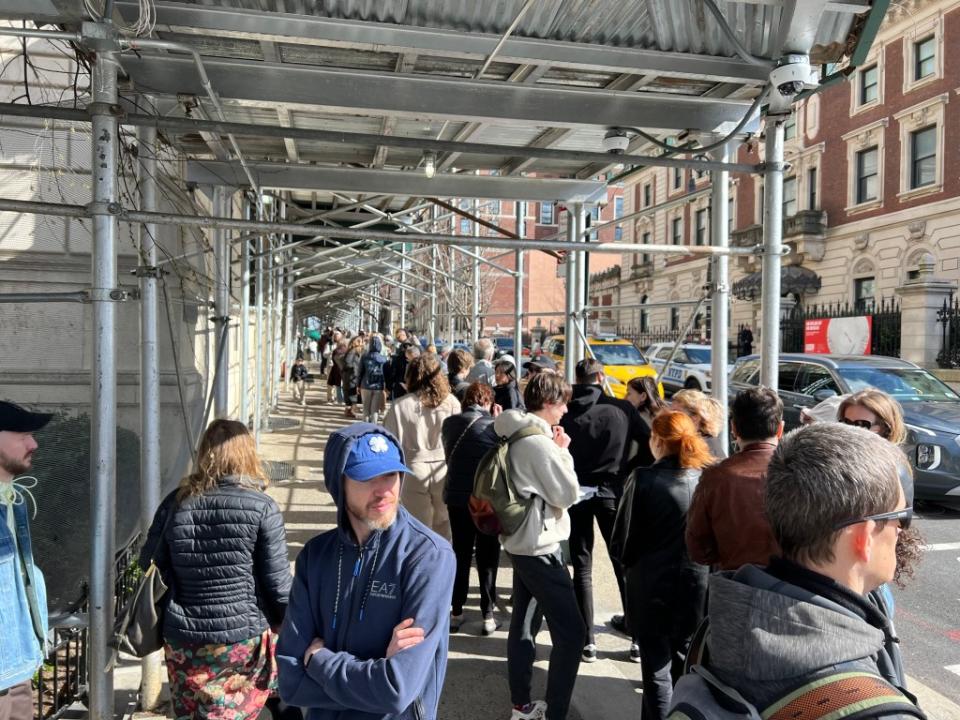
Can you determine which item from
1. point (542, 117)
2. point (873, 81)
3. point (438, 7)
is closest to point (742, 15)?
point (542, 117)

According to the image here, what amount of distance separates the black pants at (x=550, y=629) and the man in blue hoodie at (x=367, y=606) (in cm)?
145

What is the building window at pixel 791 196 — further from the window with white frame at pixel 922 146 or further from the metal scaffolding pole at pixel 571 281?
the metal scaffolding pole at pixel 571 281

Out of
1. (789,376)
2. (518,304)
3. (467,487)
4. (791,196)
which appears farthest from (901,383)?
(791,196)

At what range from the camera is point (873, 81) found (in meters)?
28.7

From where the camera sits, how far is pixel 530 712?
3.61 metres

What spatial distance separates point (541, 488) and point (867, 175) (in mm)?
31444

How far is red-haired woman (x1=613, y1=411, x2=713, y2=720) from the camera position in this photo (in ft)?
10.9

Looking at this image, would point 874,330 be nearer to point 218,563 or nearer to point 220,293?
point 220,293

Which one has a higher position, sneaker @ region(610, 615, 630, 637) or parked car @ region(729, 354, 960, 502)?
parked car @ region(729, 354, 960, 502)

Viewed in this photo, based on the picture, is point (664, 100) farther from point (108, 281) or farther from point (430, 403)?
point (108, 281)

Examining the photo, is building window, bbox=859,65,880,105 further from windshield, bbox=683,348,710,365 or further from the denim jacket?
the denim jacket

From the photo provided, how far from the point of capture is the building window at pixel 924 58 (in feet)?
83.6

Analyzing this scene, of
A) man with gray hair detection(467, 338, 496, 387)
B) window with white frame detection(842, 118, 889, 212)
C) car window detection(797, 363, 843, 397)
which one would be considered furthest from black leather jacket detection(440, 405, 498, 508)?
window with white frame detection(842, 118, 889, 212)

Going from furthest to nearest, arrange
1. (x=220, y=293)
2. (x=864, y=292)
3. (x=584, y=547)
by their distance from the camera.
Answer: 1. (x=864, y=292)
2. (x=220, y=293)
3. (x=584, y=547)
